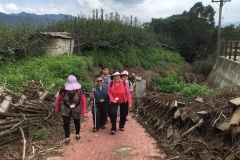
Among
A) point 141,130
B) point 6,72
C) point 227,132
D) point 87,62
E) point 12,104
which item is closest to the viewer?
point 227,132

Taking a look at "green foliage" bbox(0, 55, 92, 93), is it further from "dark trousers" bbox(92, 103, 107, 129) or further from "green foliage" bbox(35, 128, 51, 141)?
"dark trousers" bbox(92, 103, 107, 129)

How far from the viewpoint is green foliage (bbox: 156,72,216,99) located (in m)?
8.28

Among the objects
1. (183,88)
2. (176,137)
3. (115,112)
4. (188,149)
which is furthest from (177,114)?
(183,88)

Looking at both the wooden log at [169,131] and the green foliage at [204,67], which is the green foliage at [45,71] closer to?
the wooden log at [169,131]

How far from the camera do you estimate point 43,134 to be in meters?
5.88

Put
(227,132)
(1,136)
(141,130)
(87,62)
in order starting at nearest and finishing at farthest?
(227,132) → (1,136) → (141,130) → (87,62)

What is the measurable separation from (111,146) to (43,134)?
1582mm

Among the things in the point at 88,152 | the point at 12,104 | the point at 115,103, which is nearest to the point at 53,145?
the point at 88,152

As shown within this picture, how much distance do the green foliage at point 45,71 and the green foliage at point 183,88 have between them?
11.1ft

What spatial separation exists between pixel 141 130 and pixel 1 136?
349cm

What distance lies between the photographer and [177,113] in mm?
6059

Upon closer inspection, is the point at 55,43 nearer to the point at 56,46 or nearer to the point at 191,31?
the point at 56,46

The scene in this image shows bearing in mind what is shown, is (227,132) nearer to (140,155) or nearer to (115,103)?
(140,155)

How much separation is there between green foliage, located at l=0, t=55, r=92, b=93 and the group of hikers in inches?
113
